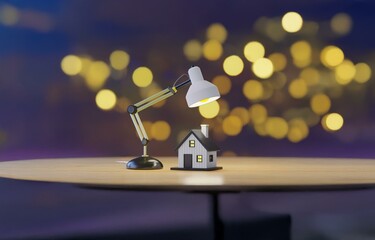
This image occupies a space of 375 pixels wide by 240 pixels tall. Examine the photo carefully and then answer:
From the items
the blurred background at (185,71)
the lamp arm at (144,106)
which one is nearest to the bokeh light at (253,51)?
the blurred background at (185,71)

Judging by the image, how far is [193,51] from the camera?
258cm

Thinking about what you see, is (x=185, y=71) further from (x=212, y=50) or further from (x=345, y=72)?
(x=345, y=72)

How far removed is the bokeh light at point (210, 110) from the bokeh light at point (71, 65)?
1.98 feet

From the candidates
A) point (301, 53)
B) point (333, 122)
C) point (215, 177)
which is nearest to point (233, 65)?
point (301, 53)

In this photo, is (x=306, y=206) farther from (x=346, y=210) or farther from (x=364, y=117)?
(x=364, y=117)

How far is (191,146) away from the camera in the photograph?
1.61 m

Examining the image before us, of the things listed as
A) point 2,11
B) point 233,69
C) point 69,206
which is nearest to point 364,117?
point 233,69

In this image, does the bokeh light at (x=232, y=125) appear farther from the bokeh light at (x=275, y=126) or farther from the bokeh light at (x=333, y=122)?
the bokeh light at (x=333, y=122)

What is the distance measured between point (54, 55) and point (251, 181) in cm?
155

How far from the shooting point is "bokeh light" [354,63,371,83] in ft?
8.21

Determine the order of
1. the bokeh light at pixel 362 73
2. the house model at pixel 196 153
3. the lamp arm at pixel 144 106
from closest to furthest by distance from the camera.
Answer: the house model at pixel 196 153, the lamp arm at pixel 144 106, the bokeh light at pixel 362 73

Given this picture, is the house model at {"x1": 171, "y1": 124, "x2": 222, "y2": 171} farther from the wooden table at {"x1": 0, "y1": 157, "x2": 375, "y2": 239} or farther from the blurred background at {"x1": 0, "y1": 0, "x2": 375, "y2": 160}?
the blurred background at {"x1": 0, "y1": 0, "x2": 375, "y2": 160}

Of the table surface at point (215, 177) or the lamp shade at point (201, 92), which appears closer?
the table surface at point (215, 177)

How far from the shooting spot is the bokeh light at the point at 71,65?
8.36ft
